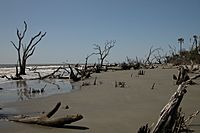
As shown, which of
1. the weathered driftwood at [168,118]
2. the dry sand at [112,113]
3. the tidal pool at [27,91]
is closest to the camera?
the weathered driftwood at [168,118]

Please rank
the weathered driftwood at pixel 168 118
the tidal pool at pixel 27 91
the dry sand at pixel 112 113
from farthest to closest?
the tidal pool at pixel 27 91 < the dry sand at pixel 112 113 < the weathered driftwood at pixel 168 118

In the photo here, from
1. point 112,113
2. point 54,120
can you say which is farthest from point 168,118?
point 112,113

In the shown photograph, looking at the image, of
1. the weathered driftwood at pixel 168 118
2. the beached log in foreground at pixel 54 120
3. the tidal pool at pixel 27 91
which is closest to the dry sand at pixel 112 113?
the beached log in foreground at pixel 54 120

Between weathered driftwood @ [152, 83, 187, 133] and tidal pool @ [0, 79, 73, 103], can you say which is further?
tidal pool @ [0, 79, 73, 103]

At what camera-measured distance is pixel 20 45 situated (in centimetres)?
2825

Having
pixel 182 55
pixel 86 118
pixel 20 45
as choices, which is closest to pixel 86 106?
pixel 86 118

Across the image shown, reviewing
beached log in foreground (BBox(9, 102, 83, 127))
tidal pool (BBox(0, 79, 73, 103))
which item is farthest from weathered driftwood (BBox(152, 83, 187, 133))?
tidal pool (BBox(0, 79, 73, 103))

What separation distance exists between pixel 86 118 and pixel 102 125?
82 cm

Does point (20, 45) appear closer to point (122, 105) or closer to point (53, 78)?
point (53, 78)

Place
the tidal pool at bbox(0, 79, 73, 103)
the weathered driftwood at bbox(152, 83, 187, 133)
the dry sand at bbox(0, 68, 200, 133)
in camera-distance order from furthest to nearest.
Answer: the tidal pool at bbox(0, 79, 73, 103), the dry sand at bbox(0, 68, 200, 133), the weathered driftwood at bbox(152, 83, 187, 133)

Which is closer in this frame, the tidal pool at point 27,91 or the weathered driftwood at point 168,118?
the weathered driftwood at point 168,118

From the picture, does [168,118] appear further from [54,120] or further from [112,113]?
[112,113]

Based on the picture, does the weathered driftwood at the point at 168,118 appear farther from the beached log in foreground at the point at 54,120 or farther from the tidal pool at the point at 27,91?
the tidal pool at the point at 27,91

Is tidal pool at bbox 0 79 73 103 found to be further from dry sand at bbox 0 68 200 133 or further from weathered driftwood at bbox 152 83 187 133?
weathered driftwood at bbox 152 83 187 133
